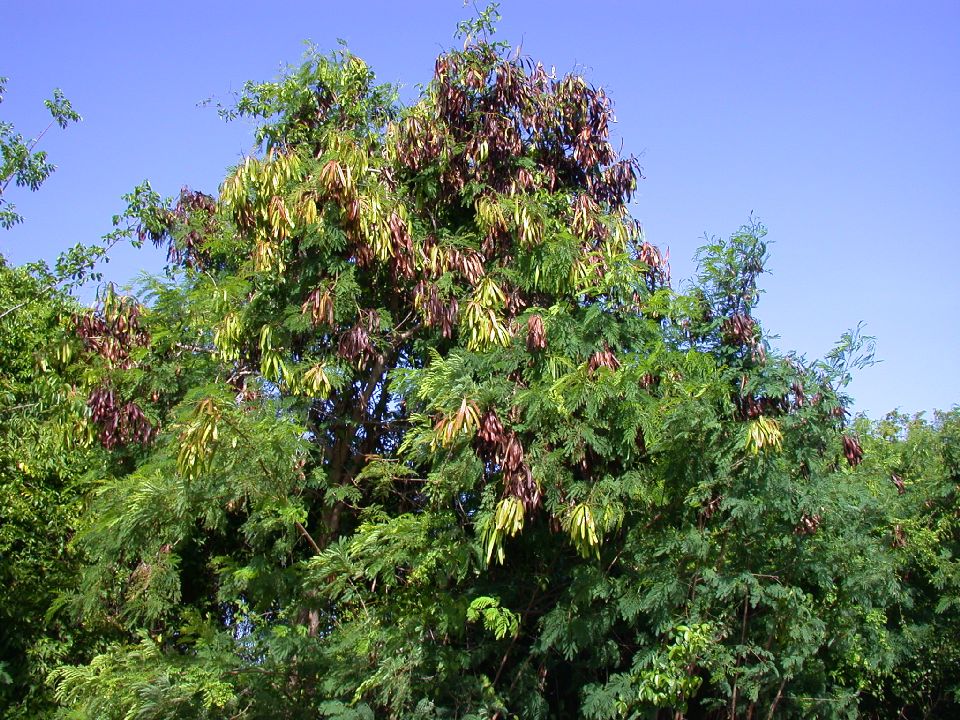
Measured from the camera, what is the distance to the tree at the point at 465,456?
257 inches

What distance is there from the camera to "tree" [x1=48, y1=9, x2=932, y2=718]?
257 inches

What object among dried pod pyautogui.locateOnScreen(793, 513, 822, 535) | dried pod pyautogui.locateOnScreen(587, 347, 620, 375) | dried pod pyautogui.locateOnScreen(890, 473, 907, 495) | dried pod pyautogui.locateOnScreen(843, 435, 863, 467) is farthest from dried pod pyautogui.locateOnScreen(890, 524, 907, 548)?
dried pod pyautogui.locateOnScreen(587, 347, 620, 375)

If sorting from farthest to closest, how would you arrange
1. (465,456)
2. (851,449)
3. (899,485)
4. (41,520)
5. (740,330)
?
1. (899,485)
2. (41,520)
3. (851,449)
4. (740,330)
5. (465,456)

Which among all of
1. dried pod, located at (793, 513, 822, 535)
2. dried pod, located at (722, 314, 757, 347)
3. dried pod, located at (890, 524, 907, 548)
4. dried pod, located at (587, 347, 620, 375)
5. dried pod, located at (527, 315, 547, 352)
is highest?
dried pod, located at (722, 314, 757, 347)

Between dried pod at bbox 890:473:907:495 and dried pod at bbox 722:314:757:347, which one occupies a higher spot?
dried pod at bbox 722:314:757:347

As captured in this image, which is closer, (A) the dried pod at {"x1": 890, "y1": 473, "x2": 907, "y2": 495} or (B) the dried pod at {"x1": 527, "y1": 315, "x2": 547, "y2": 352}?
(B) the dried pod at {"x1": 527, "y1": 315, "x2": 547, "y2": 352}

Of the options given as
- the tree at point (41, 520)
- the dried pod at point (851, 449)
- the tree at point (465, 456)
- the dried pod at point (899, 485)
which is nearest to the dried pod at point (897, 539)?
Result: the dried pod at point (899, 485)

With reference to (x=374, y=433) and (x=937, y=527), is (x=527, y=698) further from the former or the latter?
(x=937, y=527)

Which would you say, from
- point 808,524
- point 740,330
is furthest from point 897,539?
point 740,330

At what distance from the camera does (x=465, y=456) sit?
6.47 metres

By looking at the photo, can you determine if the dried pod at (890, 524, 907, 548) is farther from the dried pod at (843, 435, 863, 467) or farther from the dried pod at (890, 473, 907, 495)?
the dried pod at (843, 435, 863, 467)

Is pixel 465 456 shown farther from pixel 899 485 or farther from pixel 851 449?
pixel 899 485

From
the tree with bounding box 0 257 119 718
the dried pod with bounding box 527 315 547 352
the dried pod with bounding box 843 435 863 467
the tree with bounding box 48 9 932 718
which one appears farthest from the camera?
the tree with bounding box 0 257 119 718

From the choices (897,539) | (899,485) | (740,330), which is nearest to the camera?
(740,330)
